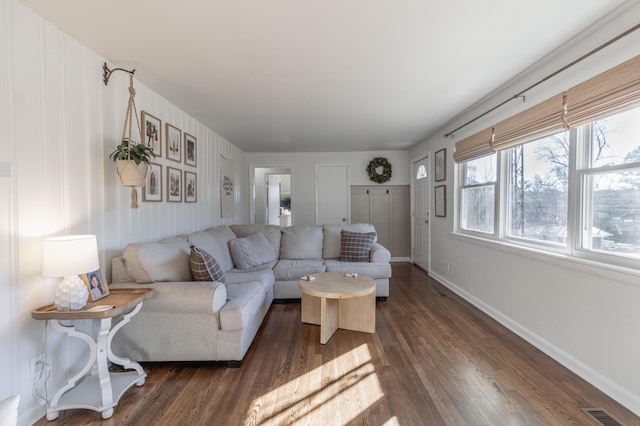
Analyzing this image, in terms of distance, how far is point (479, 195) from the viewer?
139 inches

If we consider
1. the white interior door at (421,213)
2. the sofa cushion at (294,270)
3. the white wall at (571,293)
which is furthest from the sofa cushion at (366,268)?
the white interior door at (421,213)

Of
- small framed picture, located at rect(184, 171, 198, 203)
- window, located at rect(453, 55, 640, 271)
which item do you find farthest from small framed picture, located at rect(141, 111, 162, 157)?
window, located at rect(453, 55, 640, 271)

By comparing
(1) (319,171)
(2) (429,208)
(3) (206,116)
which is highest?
(3) (206,116)

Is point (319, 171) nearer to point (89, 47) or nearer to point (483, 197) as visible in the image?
point (483, 197)

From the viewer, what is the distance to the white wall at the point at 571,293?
1.71 m

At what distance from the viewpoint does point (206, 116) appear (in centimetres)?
359

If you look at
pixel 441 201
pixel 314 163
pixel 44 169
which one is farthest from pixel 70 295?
pixel 314 163

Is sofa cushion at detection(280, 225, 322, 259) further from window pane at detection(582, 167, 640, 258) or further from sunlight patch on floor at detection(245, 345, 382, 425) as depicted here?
window pane at detection(582, 167, 640, 258)

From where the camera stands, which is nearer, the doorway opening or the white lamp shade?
the white lamp shade

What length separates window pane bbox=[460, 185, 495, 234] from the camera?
3.29 m

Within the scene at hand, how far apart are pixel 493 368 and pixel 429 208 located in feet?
10.3

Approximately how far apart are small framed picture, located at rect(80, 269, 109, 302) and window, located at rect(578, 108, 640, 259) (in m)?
3.27

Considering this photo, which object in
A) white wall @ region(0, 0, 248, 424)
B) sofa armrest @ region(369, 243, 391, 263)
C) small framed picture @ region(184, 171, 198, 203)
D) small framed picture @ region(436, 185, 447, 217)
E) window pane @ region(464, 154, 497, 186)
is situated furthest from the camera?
small framed picture @ region(436, 185, 447, 217)

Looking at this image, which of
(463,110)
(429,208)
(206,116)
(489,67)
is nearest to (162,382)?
(206,116)
